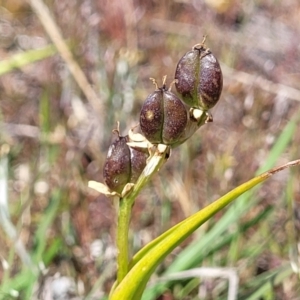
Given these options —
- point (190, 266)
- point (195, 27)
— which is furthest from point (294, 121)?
point (195, 27)

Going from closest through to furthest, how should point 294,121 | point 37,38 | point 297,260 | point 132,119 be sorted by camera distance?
point 297,260 < point 294,121 < point 132,119 < point 37,38

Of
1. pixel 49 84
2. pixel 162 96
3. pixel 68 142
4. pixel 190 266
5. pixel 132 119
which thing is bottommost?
pixel 162 96

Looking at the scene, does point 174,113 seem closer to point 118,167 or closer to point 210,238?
point 118,167

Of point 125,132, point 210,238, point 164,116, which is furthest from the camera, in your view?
point 125,132

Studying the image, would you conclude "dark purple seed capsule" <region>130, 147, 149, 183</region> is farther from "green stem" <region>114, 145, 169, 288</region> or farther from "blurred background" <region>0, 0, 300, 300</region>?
"blurred background" <region>0, 0, 300, 300</region>

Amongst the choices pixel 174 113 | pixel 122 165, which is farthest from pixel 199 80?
pixel 122 165

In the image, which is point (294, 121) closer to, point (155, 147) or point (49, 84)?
point (155, 147)

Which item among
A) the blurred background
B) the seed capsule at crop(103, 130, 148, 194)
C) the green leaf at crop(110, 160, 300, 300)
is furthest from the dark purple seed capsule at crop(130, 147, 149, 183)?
the blurred background
